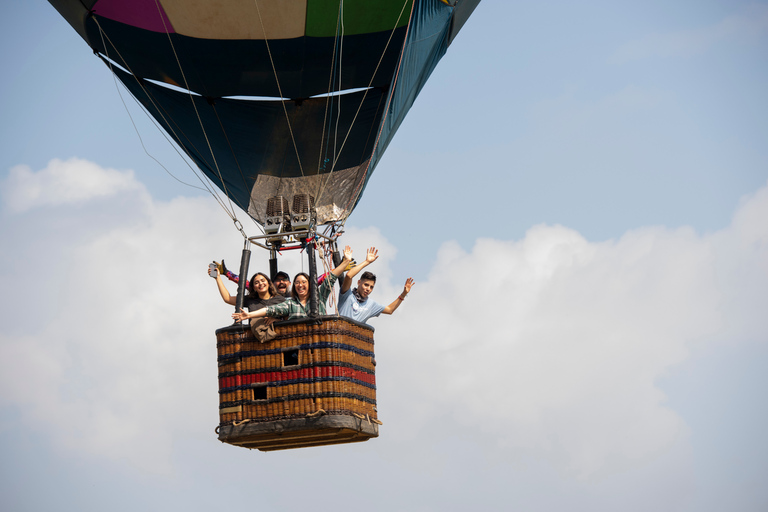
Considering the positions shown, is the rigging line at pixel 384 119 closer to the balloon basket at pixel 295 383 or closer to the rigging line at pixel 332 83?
the rigging line at pixel 332 83

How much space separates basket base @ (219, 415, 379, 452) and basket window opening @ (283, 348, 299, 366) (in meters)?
0.42

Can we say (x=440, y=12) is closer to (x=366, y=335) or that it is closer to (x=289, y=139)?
(x=289, y=139)

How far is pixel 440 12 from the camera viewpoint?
9.09 metres

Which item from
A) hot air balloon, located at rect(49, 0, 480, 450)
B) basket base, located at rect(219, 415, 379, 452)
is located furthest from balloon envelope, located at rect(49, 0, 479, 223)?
basket base, located at rect(219, 415, 379, 452)

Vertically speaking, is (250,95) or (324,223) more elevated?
(250,95)

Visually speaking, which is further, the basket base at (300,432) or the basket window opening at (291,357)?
the basket window opening at (291,357)

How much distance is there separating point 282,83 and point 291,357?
2.63 m

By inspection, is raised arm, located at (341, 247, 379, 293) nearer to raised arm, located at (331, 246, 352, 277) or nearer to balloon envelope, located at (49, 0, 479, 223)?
raised arm, located at (331, 246, 352, 277)

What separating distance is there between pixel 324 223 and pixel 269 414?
195 centimetres

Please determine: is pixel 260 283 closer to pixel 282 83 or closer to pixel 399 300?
pixel 399 300

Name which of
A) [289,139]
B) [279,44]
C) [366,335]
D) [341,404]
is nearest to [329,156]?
[289,139]

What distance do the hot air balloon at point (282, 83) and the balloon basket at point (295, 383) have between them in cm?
24

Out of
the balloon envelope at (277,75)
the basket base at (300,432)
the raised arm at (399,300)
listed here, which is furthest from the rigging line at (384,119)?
the basket base at (300,432)

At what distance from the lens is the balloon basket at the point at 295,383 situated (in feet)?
24.9
